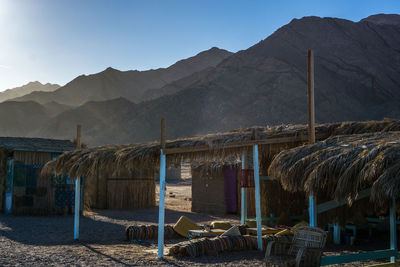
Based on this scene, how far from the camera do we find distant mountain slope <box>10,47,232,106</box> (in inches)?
4008

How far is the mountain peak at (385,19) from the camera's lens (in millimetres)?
71850

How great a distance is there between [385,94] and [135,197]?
136 ft

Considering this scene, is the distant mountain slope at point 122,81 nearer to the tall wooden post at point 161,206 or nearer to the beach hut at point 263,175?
the beach hut at point 263,175

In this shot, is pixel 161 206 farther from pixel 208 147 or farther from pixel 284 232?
pixel 284 232

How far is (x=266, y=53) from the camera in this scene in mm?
59031

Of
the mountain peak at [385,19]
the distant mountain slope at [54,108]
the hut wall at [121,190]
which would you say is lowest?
the hut wall at [121,190]

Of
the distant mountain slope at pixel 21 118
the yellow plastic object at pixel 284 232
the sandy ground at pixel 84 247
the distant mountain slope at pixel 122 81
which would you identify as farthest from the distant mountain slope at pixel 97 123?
the yellow plastic object at pixel 284 232

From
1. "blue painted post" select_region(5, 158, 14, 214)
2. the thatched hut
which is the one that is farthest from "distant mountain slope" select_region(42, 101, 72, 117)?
the thatched hut

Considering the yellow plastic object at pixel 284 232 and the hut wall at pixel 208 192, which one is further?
the hut wall at pixel 208 192

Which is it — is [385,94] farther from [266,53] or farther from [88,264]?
[88,264]

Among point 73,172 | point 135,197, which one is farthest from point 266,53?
point 73,172

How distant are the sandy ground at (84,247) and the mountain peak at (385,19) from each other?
70274 mm

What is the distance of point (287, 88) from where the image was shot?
5028cm

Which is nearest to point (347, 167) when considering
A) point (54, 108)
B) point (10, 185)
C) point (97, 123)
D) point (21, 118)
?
point (10, 185)
